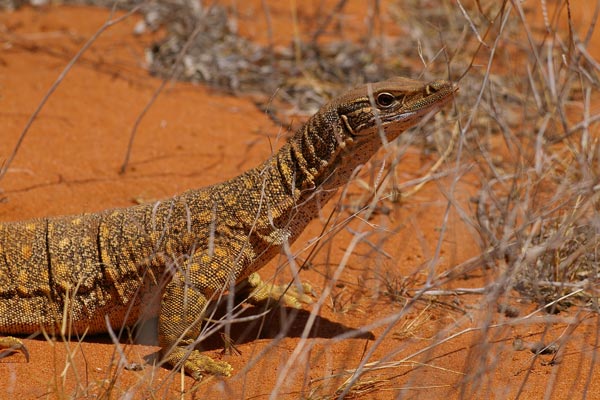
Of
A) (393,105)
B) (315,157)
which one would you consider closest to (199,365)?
(315,157)

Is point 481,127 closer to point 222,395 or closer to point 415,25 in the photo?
Result: point 415,25

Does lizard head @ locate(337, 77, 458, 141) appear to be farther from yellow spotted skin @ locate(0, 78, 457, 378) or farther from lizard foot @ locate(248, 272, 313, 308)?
lizard foot @ locate(248, 272, 313, 308)

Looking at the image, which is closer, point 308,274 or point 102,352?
point 102,352

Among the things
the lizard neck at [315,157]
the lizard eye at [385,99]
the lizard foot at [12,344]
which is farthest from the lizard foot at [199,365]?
the lizard eye at [385,99]

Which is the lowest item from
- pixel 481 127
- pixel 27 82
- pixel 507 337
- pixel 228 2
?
pixel 507 337

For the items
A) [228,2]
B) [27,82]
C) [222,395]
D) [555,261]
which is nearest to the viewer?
[222,395]

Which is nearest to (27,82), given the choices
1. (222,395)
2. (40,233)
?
(40,233)

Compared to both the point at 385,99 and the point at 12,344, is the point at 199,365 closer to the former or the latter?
the point at 12,344
